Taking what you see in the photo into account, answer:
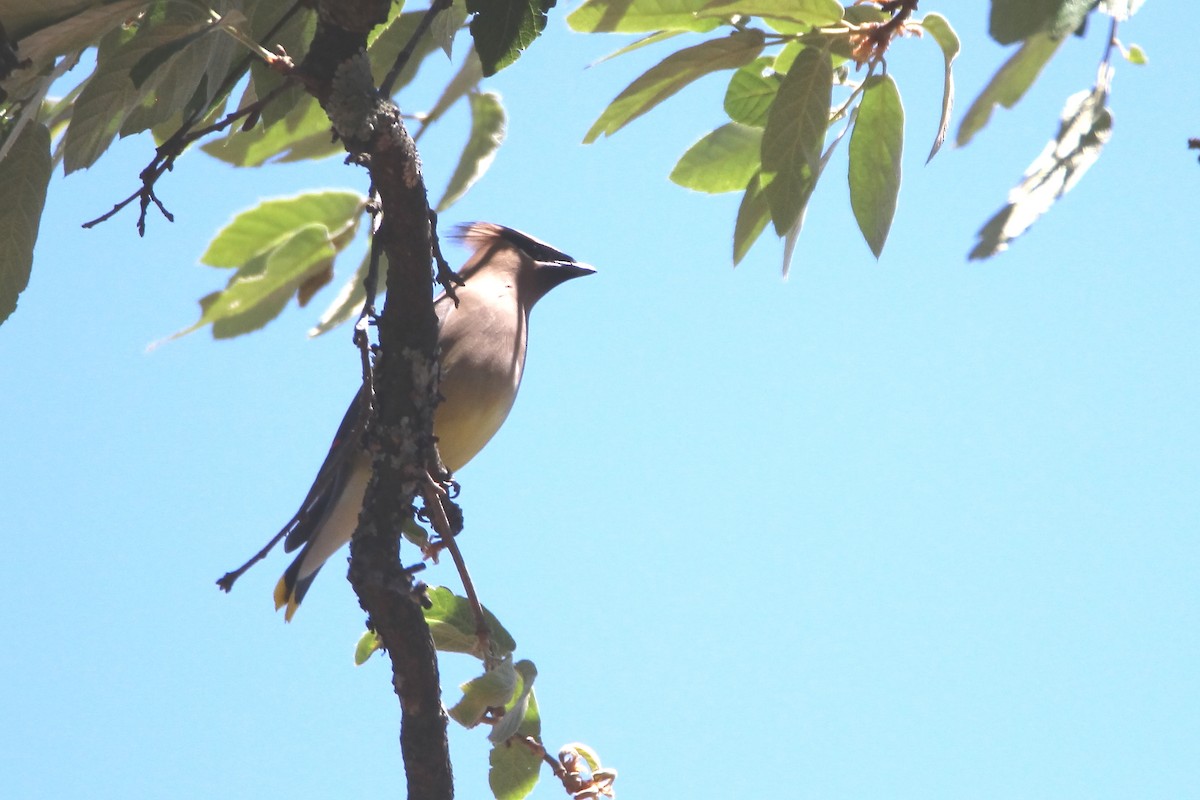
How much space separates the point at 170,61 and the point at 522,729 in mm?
1182

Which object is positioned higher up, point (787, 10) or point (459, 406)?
point (459, 406)

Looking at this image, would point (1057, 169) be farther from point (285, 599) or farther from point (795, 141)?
point (285, 599)

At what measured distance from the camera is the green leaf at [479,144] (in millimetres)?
2057

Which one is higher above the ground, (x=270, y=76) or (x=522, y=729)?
(x=270, y=76)

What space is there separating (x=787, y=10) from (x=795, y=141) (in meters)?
0.18

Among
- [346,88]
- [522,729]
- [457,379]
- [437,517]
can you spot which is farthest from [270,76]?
[457,379]

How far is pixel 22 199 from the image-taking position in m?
1.55

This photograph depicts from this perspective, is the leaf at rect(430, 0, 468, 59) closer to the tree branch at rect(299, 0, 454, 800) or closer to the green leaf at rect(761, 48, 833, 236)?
the tree branch at rect(299, 0, 454, 800)

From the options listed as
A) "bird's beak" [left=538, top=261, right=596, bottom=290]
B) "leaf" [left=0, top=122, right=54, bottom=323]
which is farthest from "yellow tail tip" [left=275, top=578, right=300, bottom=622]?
"leaf" [left=0, top=122, right=54, bottom=323]

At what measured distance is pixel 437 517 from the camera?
2104 millimetres

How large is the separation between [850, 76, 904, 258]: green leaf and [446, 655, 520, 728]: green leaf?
82cm

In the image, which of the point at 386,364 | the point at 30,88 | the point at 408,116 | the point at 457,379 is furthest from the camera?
the point at 457,379

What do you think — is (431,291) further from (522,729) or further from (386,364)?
(522,729)

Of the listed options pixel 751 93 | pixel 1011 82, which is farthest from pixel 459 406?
pixel 1011 82
